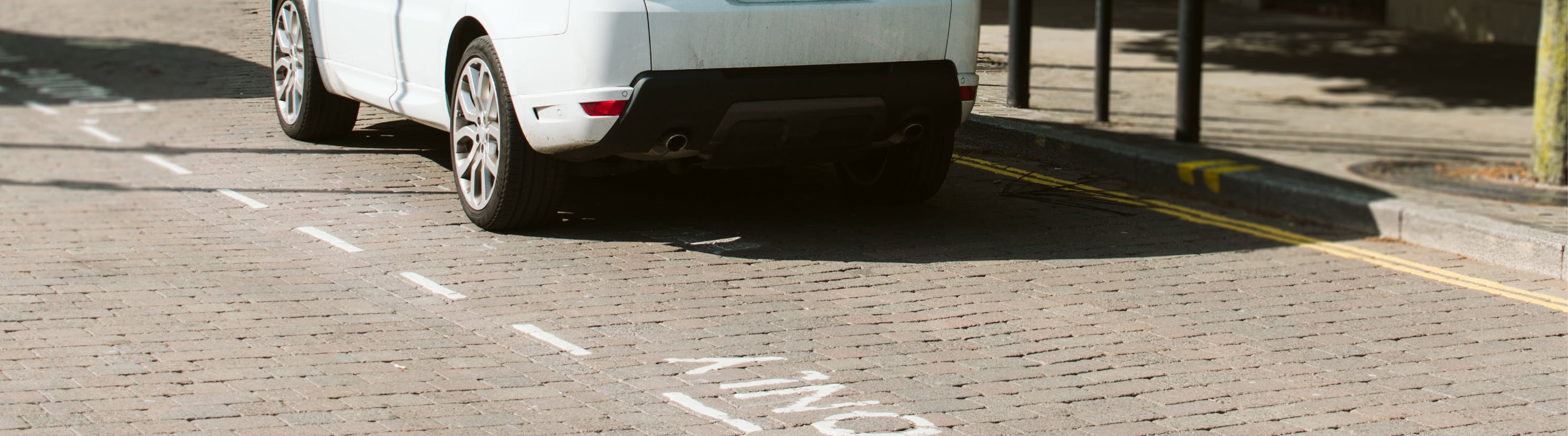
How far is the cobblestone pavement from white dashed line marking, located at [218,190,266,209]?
2 cm

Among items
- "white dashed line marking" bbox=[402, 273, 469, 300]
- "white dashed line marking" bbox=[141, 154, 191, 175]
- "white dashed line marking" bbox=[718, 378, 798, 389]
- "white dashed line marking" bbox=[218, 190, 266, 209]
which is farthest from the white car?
"white dashed line marking" bbox=[141, 154, 191, 175]

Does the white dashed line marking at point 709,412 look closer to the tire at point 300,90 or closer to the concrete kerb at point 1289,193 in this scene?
the concrete kerb at point 1289,193

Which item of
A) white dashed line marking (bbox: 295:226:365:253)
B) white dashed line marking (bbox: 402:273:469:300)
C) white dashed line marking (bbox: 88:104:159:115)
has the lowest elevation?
white dashed line marking (bbox: 402:273:469:300)

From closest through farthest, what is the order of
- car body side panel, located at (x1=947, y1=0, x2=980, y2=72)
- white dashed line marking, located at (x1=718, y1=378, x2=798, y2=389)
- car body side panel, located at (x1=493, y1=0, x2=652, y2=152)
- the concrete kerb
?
1. white dashed line marking, located at (x1=718, y1=378, x2=798, y2=389)
2. car body side panel, located at (x1=493, y1=0, x2=652, y2=152)
3. car body side panel, located at (x1=947, y1=0, x2=980, y2=72)
4. the concrete kerb

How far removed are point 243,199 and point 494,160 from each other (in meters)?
1.62

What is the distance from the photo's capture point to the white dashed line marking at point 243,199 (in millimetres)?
7777

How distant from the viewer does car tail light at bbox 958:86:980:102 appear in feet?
22.9

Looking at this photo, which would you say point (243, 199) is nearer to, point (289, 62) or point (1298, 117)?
point (289, 62)

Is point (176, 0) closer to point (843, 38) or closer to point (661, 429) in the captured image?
point (843, 38)

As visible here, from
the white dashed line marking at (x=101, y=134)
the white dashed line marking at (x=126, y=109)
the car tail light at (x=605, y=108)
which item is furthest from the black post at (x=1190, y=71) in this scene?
the white dashed line marking at (x=126, y=109)

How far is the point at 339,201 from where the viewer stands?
782 cm

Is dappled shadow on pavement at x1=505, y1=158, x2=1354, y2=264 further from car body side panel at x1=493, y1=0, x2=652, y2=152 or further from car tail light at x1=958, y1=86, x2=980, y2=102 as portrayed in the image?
car body side panel at x1=493, y1=0, x2=652, y2=152

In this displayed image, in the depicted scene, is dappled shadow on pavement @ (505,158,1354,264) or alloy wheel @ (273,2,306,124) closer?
dappled shadow on pavement @ (505,158,1354,264)

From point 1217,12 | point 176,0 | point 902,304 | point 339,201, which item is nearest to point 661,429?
point 902,304
